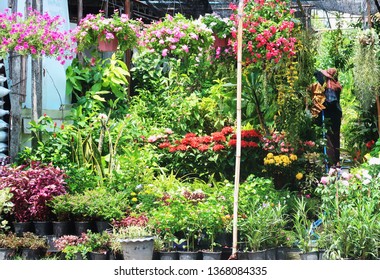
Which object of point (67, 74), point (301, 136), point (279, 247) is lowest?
point (279, 247)

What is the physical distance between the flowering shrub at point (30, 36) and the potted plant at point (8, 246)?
2079mm

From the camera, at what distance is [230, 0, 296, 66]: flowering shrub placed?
7.88m

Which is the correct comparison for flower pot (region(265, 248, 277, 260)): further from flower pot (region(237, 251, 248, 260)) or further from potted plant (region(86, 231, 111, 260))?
potted plant (region(86, 231, 111, 260))

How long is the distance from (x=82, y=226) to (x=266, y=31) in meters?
2.87

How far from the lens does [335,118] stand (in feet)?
32.5

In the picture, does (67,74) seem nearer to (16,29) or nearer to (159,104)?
(159,104)

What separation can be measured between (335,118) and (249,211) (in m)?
3.95

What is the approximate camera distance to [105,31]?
8992 millimetres

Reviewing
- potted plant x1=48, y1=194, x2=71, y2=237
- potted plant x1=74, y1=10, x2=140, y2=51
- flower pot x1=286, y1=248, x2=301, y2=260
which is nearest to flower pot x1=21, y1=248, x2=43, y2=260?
potted plant x1=48, y1=194, x2=71, y2=237

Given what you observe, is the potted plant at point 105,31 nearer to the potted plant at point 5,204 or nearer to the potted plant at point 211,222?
the potted plant at point 5,204

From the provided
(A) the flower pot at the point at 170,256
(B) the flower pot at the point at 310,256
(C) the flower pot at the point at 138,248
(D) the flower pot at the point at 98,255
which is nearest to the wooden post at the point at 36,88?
(D) the flower pot at the point at 98,255

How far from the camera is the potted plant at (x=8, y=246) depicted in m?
5.93
